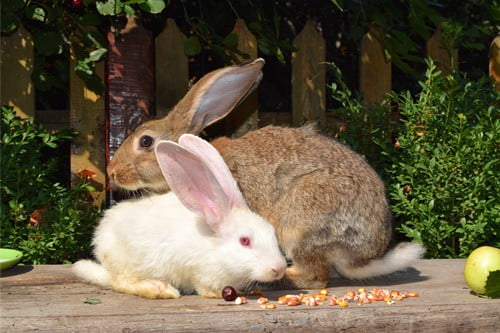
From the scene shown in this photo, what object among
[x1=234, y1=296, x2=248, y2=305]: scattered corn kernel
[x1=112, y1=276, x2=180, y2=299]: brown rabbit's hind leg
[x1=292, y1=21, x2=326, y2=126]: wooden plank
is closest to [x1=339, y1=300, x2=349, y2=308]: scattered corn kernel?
[x1=234, y1=296, x2=248, y2=305]: scattered corn kernel

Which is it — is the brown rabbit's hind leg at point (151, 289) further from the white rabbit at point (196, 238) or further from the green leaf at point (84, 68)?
the green leaf at point (84, 68)

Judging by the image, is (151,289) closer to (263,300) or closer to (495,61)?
(263,300)

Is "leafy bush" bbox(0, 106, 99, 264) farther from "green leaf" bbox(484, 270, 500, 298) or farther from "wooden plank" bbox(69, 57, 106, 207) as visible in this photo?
"green leaf" bbox(484, 270, 500, 298)

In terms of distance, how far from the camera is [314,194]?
3588 mm

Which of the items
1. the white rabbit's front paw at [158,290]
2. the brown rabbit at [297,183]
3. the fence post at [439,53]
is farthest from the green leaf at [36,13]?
the fence post at [439,53]

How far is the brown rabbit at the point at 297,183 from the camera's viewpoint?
358cm

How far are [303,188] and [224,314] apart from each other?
727 millimetres

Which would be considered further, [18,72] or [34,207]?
[18,72]

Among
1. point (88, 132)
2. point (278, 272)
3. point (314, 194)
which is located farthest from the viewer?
point (88, 132)

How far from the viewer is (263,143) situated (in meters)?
3.90

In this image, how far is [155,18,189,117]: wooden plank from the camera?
5.15m

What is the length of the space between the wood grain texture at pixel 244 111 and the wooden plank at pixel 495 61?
5.59 ft

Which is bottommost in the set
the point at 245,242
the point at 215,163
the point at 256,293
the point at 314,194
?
the point at 256,293

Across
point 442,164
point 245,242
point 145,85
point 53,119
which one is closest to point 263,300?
point 245,242
